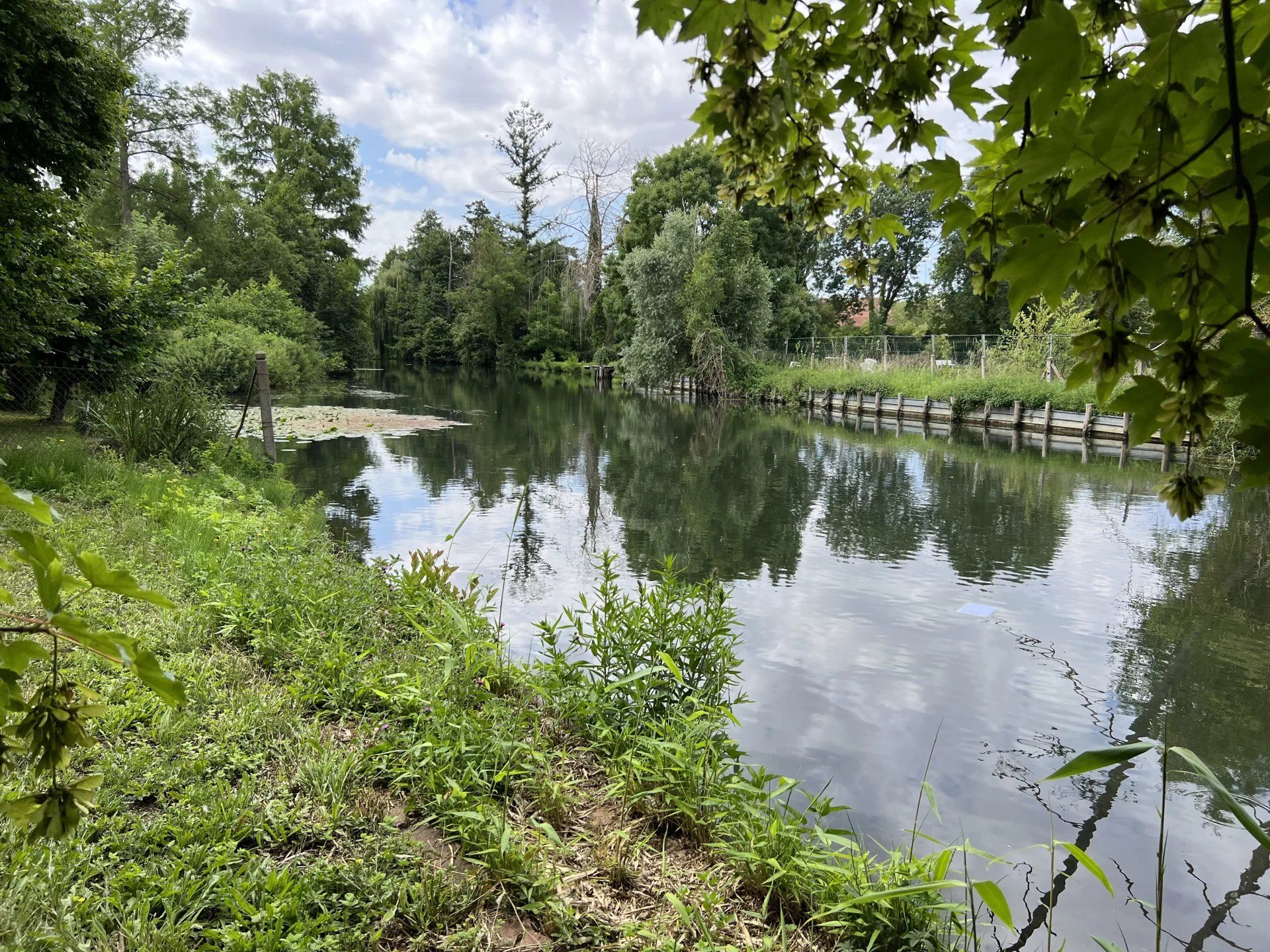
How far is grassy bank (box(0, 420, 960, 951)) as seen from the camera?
6.36ft

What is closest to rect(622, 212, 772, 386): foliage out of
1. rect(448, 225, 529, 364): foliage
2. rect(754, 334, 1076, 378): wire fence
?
rect(754, 334, 1076, 378): wire fence

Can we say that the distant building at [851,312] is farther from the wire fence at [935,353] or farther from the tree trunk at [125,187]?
the tree trunk at [125,187]

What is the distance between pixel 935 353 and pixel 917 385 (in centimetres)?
270

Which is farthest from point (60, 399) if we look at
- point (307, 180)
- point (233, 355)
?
point (307, 180)

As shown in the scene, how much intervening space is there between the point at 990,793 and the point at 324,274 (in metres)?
38.2

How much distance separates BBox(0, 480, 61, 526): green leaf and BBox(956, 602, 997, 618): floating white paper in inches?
253

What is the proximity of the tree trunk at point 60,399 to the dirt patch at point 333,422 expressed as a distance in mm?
2793

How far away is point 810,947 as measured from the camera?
2092 mm

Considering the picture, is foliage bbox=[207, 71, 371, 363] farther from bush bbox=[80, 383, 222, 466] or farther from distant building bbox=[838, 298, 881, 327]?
distant building bbox=[838, 298, 881, 327]

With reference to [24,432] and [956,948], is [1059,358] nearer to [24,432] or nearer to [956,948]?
[956,948]

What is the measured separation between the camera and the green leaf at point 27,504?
713 millimetres

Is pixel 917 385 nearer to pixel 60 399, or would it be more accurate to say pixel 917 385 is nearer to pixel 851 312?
pixel 60 399

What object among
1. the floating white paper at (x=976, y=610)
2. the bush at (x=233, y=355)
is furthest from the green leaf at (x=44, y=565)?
the bush at (x=233, y=355)

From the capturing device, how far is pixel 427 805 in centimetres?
251
